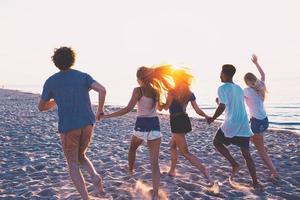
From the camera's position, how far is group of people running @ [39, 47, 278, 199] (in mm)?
5469

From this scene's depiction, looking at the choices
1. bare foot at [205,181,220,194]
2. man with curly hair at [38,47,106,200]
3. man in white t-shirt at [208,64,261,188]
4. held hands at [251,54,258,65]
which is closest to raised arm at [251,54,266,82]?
held hands at [251,54,258,65]

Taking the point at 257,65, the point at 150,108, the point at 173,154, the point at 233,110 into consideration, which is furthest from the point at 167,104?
the point at 257,65

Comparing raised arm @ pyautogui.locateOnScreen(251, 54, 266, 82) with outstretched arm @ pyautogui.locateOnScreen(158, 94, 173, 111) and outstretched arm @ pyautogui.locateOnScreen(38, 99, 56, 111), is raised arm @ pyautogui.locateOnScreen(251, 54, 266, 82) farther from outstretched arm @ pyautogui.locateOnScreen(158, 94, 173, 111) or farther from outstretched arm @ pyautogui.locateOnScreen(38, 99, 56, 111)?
outstretched arm @ pyautogui.locateOnScreen(38, 99, 56, 111)

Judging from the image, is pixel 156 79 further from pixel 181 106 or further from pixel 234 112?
pixel 234 112

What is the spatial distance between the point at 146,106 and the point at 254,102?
2.56 metres

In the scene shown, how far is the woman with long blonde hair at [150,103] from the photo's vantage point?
6137 millimetres

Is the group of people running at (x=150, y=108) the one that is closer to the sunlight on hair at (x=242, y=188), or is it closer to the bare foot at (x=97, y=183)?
the bare foot at (x=97, y=183)

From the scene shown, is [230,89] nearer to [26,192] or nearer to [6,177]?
[26,192]

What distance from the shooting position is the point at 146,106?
243 inches

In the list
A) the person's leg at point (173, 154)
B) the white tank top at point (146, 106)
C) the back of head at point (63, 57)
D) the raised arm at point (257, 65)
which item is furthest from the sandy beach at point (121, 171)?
the back of head at point (63, 57)

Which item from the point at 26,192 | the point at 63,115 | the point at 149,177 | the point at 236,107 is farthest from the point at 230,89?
the point at 26,192

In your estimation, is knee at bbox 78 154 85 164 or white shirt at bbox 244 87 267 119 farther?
white shirt at bbox 244 87 267 119

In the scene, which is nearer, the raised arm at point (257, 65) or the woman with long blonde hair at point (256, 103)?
the woman with long blonde hair at point (256, 103)

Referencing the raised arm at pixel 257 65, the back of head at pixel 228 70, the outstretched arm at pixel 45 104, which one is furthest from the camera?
the raised arm at pixel 257 65
